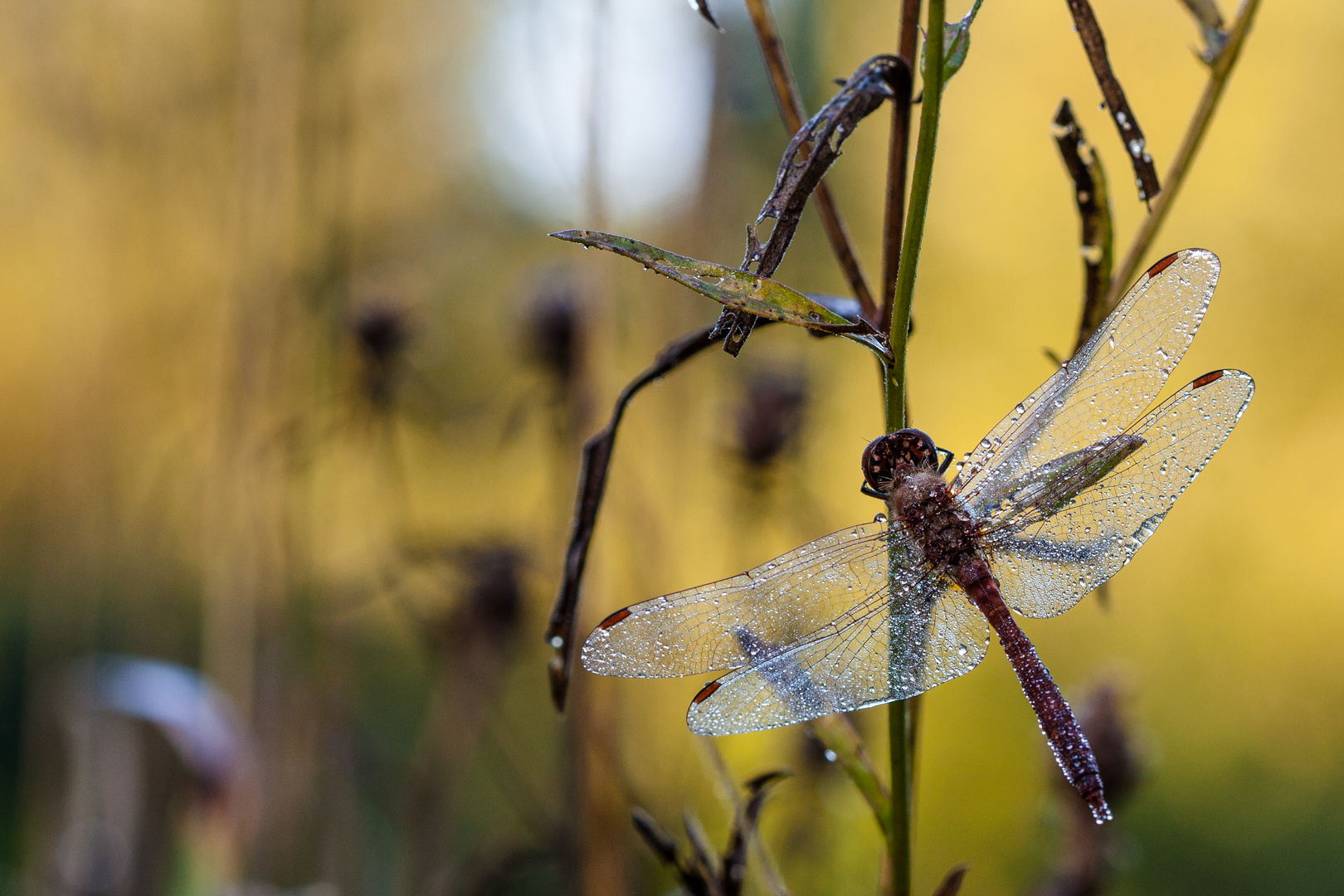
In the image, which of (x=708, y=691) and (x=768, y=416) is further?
(x=768, y=416)

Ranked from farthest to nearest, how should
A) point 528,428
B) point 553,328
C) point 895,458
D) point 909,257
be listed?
point 528,428 < point 553,328 < point 895,458 < point 909,257

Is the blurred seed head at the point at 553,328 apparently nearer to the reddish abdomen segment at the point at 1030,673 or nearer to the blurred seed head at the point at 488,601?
the blurred seed head at the point at 488,601

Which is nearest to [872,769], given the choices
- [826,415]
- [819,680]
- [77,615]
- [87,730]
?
[819,680]

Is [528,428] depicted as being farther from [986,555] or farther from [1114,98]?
[1114,98]

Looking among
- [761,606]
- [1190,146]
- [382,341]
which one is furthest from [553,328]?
[1190,146]

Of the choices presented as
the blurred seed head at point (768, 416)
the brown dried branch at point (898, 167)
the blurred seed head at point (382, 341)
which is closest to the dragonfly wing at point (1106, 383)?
the brown dried branch at point (898, 167)

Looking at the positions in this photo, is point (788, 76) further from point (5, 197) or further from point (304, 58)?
point (5, 197)

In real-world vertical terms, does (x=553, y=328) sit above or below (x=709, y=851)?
above

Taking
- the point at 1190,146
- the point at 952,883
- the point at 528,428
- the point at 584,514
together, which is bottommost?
the point at 952,883
